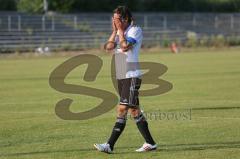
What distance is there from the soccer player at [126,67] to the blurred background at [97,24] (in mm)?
39366

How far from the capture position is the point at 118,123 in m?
10.4

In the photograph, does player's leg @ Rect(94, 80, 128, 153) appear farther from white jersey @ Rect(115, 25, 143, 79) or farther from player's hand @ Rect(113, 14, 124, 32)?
player's hand @ Rect(113, 14, 124, 32)

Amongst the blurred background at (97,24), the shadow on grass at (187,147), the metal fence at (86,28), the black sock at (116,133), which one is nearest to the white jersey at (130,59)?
the black sock at (116,133)

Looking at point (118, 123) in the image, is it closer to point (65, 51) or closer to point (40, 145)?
point (40, 145)

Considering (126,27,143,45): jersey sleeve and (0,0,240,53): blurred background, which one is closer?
(126,27,143,45): jersey sleeve

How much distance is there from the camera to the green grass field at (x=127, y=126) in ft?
34.0

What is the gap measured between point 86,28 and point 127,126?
45156 millimetres

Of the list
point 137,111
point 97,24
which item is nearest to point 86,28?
point 97,24

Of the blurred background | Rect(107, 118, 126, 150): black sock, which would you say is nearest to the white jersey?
Rect(107, 118, 126, 150): black sock

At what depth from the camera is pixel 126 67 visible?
1029 centimetres

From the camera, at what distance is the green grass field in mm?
10375

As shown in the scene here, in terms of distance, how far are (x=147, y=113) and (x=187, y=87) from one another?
7361 millimetres

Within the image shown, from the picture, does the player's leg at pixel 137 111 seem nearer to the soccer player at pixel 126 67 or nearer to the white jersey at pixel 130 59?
the soccer player at pixel 126 67

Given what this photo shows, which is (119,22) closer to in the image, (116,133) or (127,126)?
(116,133)
